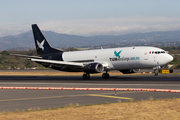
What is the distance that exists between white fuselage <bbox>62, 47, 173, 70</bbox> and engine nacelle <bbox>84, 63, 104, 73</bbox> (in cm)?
118

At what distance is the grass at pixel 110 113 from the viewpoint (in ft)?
38.1

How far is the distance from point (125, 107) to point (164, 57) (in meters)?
22.9

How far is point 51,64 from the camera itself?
144ft

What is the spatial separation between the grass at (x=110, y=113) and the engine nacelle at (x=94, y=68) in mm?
23358

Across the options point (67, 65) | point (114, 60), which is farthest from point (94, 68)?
point (67, 65)

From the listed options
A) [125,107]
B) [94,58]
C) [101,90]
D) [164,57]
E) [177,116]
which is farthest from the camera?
[94,58]

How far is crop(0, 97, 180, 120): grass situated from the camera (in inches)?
457

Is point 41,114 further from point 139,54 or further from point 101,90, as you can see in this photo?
point 139,54

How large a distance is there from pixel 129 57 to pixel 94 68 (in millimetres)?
4857

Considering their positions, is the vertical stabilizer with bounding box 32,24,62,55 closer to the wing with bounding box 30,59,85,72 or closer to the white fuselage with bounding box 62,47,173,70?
the wing with bounding box 30,59,85,72

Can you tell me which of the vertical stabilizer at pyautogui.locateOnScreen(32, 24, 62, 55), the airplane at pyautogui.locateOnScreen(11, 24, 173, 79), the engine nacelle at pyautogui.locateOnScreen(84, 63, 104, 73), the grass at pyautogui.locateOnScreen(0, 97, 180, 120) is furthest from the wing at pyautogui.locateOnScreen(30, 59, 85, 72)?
the grass at pyautogui.locateOnScreen(0, 97, 180, 120)

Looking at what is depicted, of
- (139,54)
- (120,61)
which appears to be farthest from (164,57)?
(120,61)

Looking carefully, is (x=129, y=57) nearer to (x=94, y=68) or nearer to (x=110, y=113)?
(x=94, y=68)

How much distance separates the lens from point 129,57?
37.3 m
